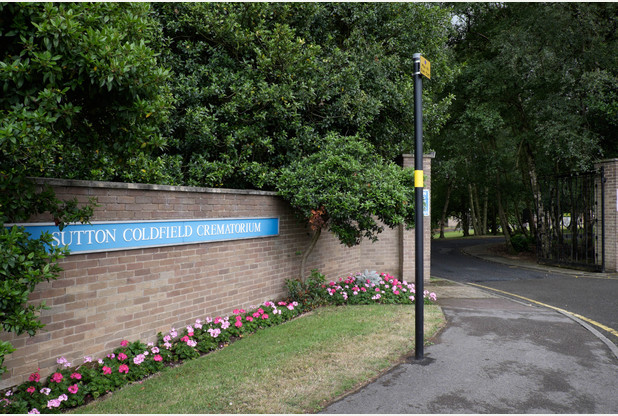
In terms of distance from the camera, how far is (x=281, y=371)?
483 centimetres

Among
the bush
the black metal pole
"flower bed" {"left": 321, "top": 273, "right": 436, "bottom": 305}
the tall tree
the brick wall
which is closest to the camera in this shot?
the brick wall

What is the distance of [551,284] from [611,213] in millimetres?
4285

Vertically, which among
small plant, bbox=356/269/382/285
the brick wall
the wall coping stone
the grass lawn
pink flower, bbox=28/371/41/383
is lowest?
the grass lawn

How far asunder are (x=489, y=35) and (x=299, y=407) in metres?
19.4

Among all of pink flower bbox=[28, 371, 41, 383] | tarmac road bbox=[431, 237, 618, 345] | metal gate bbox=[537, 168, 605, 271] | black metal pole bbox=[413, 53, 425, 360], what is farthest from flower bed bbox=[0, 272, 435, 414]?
metal gate bbox=[537, 168, 605, 271]

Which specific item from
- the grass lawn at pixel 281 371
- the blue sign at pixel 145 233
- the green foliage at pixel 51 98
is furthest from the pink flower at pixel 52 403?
the blue sign at pixel 145 233

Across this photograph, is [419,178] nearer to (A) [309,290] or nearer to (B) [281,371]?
(B) [281,371]

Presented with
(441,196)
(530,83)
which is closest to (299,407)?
(530,83)

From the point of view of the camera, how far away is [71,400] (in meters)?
4.21

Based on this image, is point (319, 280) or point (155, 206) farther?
point (319, 280)

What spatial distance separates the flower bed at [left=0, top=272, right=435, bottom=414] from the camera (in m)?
4.09

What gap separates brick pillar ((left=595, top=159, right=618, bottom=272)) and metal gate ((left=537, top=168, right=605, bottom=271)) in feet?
0.54

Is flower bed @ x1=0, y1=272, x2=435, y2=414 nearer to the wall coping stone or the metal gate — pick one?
the wall coping stone

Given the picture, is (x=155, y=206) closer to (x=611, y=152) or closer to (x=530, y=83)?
(x=530, y=83)
